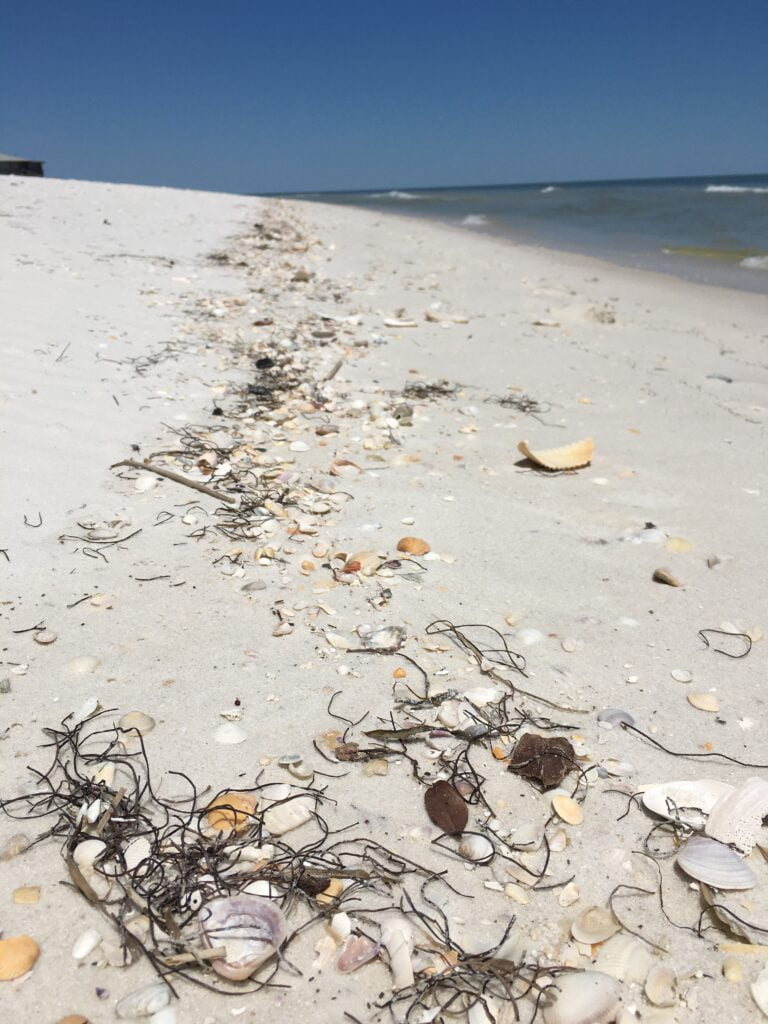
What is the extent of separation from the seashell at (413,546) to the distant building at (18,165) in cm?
2275

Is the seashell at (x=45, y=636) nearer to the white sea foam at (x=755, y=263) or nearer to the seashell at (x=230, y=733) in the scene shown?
the seashell at (x=230, y=733)

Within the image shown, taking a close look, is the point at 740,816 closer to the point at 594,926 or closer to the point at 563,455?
the point at 594,926

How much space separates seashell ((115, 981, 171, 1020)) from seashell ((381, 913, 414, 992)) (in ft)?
1.24

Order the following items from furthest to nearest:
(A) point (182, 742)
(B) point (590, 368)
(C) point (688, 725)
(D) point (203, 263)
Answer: (D) point (203, 263), (B) point (590, 368), (C) point (688, 725), (A) point (182, 742)

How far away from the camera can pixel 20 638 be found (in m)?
2.03

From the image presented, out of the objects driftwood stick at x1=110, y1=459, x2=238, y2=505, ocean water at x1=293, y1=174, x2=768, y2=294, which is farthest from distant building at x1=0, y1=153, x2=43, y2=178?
driftwood stick at x1=110, y1=459, x2=238, y2=505

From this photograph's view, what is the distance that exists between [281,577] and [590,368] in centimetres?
324

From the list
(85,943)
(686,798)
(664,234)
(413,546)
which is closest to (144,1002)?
(85,943)

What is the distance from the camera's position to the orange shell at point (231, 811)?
1.52 m

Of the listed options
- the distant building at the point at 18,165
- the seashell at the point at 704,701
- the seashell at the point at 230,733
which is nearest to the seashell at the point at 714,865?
the seashell at the point at 704,701

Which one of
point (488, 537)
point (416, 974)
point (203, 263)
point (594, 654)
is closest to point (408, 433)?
point (488, 537)

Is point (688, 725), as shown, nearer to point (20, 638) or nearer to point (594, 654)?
point (594, 654)

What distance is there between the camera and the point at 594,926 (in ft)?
4.44

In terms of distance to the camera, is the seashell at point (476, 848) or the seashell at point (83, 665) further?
the seashell at point (83, 665)
